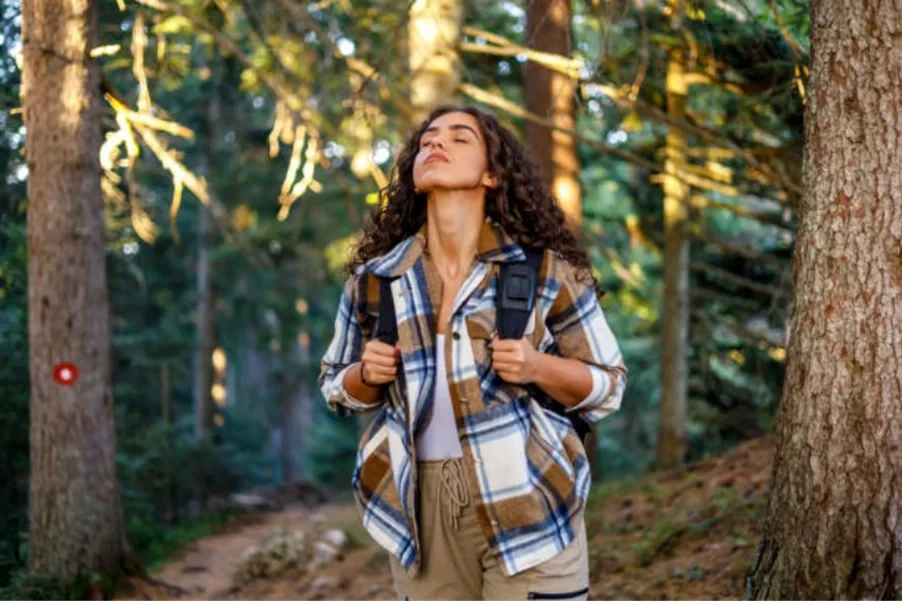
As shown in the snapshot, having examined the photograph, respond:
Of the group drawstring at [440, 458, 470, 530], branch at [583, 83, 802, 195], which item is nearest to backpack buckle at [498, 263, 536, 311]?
drawstring at [440, 458, 470, 530]

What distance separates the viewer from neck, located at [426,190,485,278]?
143 inches

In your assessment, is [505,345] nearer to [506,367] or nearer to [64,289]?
[506,367]

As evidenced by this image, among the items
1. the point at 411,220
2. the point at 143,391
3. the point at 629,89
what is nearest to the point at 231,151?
the point at 143,391

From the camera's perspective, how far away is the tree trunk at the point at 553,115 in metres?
8.67

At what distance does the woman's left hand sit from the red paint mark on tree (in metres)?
4.63

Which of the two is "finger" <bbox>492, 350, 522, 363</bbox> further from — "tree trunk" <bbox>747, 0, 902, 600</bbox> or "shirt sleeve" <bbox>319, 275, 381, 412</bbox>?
"tree trunk" <bbox>747, 0, 902, 600</bbox>

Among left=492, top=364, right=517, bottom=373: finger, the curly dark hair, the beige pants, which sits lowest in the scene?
the beige pants

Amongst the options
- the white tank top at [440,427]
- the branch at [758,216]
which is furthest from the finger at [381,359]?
the branch at [758,216]

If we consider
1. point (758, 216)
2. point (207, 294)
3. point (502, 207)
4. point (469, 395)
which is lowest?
point (469, 395)

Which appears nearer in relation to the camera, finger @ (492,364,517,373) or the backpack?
finger @ (492,364,517,373)

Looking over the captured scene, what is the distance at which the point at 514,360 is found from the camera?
3.24 meters

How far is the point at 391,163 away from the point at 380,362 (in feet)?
36.4

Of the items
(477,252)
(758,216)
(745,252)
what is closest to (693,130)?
(758,216)

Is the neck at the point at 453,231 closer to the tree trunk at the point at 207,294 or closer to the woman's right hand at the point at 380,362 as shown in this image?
the woman's right hand at the point at 380,362
